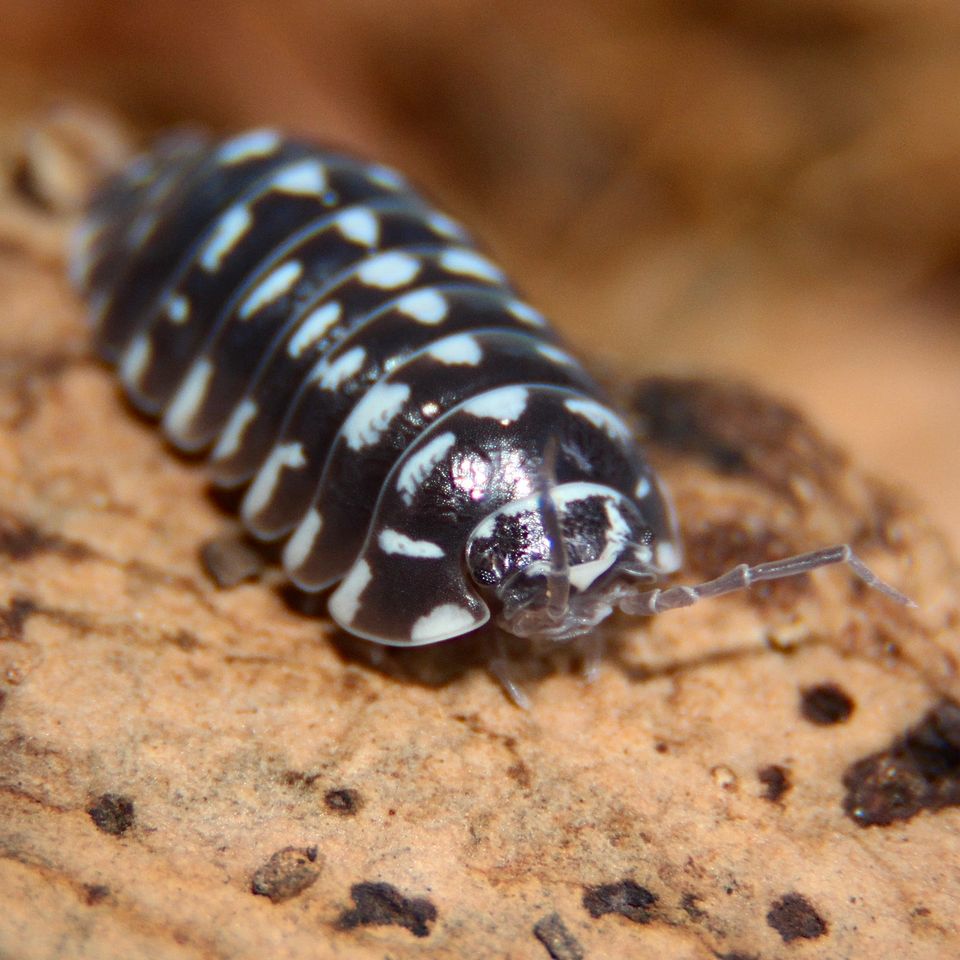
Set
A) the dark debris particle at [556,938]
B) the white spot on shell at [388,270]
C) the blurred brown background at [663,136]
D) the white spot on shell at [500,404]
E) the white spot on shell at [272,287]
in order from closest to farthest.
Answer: the dark debris particle at [556,938] < the white spot on shell at [500,404] < the white spot on shell at [388,270] < the white spot on shell at [272,287] < the blurred brown background at [663,136]

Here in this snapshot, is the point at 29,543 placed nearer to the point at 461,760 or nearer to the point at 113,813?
the point at 113,813

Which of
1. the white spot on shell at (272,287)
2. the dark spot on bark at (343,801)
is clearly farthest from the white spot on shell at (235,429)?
the dark spot on bark at (343,801)

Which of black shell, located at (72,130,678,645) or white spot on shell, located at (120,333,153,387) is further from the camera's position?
white spot on shell, located at (120,333,153,387)

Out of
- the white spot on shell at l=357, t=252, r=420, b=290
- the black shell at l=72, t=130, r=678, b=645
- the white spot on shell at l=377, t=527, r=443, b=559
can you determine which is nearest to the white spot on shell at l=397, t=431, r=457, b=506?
the black shell at l=72, t=130, r=678, b=645

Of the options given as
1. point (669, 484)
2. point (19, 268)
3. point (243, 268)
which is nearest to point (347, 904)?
point (669, 484)

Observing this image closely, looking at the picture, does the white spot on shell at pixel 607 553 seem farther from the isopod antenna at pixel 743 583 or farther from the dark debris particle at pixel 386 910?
the dark debris particle at pixel 386 910

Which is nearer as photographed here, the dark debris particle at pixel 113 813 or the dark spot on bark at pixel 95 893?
the dark spot on bark at pixel 95 893

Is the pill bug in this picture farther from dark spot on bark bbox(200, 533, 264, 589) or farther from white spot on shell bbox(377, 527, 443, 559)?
dark spot on bark bbox(200, 533, 264, 589)
